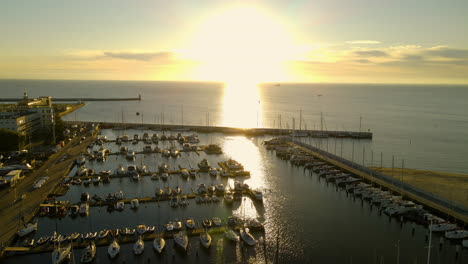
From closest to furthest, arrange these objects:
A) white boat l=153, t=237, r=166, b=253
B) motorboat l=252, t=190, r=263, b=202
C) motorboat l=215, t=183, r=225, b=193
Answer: white boat l=153, t=237, r=166, b=253 < motorboat l=252, t=190, r=263, b=202 < motorboat l=215, t=183, r=225, b=193

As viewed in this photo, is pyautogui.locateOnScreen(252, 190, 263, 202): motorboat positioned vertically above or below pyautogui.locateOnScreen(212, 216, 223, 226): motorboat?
above

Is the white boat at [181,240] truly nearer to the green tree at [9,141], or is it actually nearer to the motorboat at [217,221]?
the motorboat at [217,221]

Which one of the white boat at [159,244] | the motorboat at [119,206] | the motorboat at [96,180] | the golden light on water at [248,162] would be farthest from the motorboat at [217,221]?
the motorboat at [96,180]

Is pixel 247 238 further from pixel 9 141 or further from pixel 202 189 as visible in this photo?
pixel 9 141

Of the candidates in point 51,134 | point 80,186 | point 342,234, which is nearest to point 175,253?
point 342,234

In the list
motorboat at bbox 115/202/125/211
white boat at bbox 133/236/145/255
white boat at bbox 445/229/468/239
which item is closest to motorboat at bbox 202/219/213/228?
white boat at bbox 133/236/145/255

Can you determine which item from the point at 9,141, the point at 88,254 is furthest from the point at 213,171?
the point at 9,141

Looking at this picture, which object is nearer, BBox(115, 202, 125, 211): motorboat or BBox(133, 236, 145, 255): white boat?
BBox(133, 236, 145, 255): white boat

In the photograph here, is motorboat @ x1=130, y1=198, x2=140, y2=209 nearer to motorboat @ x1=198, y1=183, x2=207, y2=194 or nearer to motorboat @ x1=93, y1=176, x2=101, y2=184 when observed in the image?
motorboat @ x1=198, y1=183, x2=207, y2=194
